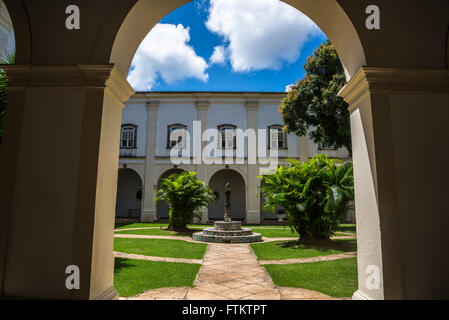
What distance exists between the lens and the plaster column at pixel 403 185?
294cm

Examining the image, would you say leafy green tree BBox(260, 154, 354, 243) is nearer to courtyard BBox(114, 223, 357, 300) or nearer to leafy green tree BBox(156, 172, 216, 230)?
courtyard BBox(114, 223, 357, 300)

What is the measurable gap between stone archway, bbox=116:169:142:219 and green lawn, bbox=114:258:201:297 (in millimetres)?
15210

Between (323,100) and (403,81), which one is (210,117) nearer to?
(323,100)

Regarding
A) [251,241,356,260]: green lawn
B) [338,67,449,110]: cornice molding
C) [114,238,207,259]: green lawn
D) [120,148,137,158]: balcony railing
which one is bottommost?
[114,238,207,259]: green lawn

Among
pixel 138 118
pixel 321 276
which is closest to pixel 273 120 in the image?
pixel 138 118

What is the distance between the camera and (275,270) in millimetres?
5414

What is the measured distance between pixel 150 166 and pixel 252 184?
693 cm

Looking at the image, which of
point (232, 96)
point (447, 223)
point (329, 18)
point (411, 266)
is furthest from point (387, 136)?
point (232, 96)

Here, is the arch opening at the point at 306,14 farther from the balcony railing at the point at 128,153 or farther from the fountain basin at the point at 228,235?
the balcony railing at the point at 128,153

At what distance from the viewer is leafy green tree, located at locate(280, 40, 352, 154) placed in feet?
37.0

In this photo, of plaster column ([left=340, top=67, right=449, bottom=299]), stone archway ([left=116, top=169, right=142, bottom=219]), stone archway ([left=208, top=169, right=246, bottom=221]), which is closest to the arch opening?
plaster column ([left=340, top=67, right=449, bottom=299])

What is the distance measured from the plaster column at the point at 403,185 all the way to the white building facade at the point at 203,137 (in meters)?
15.3

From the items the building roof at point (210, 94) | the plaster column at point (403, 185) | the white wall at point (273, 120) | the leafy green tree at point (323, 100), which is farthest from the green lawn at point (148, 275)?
the building roof at point (210, 94)
